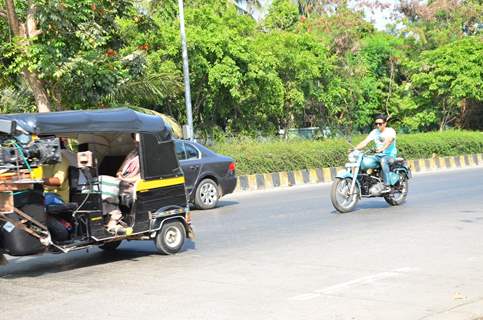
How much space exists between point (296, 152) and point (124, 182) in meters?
15.5

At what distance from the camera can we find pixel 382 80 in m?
42.0

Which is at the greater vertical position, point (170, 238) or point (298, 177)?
point (298, 177)

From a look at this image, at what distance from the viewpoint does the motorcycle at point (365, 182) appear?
Answer: 547 inches

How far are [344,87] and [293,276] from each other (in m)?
29.6

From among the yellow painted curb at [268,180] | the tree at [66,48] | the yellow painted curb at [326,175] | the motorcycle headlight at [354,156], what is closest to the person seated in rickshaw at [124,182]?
the motorcycle headlight at [354,156]

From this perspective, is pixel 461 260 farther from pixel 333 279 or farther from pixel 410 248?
pixel 333 279

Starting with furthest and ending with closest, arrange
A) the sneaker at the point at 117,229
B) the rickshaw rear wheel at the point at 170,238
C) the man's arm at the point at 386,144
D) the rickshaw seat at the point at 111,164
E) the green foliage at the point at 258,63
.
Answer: the green foliage at the point at 258,63
the man's arm at the point at 386,144
the rickshaw seat at the point at 111,164
the rickshaw rear wheel at the point at 170,238
the sneaker at the point at 117,229

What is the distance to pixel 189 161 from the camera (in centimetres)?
1612

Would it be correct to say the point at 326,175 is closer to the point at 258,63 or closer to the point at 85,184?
the point at 258,63

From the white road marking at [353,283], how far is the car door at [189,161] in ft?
26.9

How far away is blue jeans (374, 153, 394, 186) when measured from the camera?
1441cm

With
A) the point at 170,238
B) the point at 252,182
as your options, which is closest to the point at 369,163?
the point at 170,238

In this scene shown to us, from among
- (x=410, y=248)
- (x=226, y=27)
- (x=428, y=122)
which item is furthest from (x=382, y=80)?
(x=410, y=248)

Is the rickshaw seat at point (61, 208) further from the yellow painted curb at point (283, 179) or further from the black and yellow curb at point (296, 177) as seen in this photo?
the yellow painted curb at point (283, 179)
